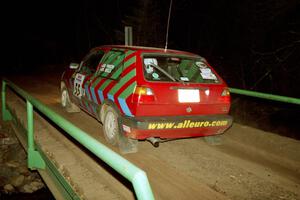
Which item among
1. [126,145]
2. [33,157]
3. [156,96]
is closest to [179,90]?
[156,96]

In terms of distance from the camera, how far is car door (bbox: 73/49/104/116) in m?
6.23

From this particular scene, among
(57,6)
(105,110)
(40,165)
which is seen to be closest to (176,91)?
(105,110)

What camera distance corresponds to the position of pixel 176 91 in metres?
4.71

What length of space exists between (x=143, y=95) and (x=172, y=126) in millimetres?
666

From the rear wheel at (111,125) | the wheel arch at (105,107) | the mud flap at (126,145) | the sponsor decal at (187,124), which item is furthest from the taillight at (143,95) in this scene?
the mud flap at (126,145)

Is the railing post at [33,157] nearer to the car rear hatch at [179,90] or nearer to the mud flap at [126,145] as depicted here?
the mud flap at [126,145]

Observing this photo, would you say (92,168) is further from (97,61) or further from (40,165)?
(97,61)

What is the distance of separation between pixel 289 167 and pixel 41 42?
3097 cm

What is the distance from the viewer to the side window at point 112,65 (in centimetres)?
527

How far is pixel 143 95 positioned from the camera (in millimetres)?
4477

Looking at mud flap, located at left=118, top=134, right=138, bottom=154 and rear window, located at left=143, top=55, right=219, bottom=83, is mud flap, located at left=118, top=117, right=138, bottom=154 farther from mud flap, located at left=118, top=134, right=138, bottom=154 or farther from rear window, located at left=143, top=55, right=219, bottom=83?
rear window, located at left=143, top=55, right=219, bottom=83

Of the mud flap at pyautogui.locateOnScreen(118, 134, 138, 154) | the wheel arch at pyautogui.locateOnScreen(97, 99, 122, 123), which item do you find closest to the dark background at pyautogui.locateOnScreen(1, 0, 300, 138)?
the wheel arch at pyautogui.locateOnScreen(97, 99, 122, 123)

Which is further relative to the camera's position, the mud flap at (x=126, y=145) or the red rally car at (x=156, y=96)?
the mud flap at (x=126, y=145)

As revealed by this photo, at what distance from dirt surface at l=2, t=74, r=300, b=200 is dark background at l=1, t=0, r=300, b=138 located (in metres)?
4.61
